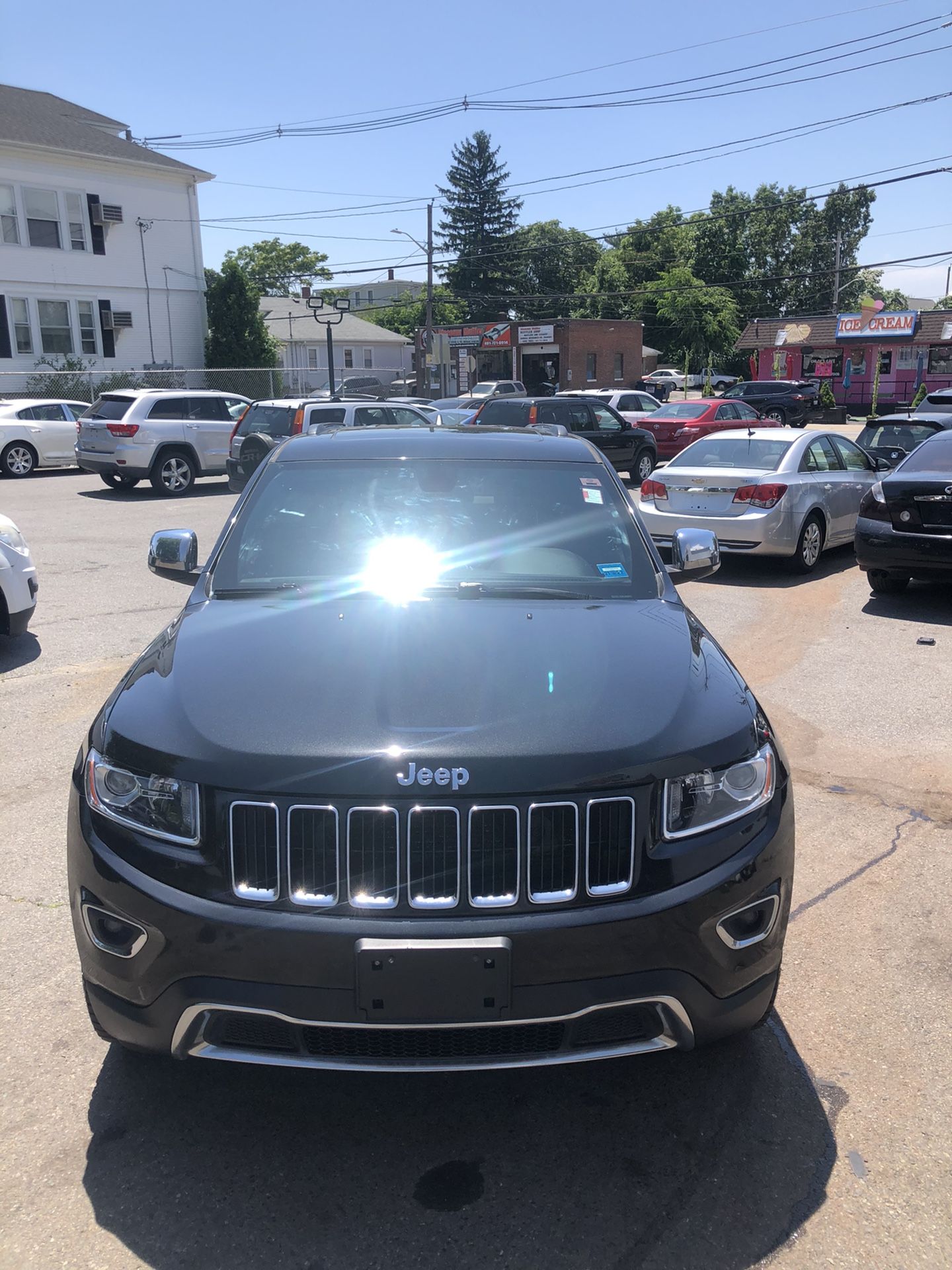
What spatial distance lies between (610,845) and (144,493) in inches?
708

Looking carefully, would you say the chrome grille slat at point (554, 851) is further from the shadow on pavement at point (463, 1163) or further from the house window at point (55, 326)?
the house window at point (55, 326)

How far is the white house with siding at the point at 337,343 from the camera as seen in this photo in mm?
60406

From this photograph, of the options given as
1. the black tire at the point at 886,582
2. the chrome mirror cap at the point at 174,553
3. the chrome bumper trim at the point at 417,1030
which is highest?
the chrome mirror cap at the point at 174,553

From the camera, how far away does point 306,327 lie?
205 ft

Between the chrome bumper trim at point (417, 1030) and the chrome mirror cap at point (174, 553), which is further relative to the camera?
the chrome mirror cap at point (174, 553)

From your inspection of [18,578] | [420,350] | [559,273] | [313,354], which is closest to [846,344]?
[420,350]

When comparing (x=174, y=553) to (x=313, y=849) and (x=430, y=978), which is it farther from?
(x=430, y=978)

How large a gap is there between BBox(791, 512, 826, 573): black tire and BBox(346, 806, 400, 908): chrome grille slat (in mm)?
9396

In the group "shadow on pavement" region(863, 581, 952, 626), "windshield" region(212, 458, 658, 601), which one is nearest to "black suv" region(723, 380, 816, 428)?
"shadow on pavement" region(863, 581, 952, 626)

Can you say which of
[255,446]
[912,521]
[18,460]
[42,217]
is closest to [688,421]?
[255,446]

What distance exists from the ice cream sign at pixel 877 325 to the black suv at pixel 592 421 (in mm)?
34925

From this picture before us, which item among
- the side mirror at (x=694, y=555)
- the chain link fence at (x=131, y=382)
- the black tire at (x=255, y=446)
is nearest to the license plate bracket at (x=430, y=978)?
the side mirror at (x=694, y=555)

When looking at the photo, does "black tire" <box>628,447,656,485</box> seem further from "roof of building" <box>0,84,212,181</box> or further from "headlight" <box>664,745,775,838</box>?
"roof of building" <box>0,84,212,181</box>

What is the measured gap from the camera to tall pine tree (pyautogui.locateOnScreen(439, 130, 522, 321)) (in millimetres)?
82812
